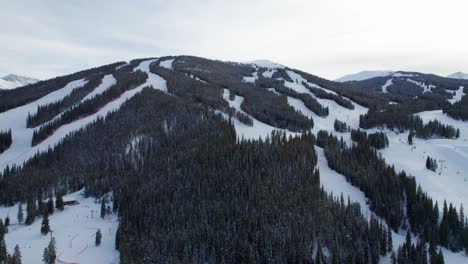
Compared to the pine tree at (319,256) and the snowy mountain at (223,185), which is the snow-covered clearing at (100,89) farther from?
the pine tree at (319,256)

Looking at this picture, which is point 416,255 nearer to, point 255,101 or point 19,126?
point 255,101

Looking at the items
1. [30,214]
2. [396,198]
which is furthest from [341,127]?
[30,214]

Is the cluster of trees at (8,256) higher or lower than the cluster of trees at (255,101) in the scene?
lower

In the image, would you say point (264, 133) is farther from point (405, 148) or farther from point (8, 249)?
point (8, 249)

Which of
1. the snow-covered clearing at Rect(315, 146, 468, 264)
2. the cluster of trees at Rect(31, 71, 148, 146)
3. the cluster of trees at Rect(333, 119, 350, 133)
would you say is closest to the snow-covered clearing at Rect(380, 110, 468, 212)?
the snow-covered clearing at Rect(315, 146, 468, 264)

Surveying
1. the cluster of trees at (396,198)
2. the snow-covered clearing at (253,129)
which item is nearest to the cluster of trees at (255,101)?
the snow-covered clearing at (253,129)

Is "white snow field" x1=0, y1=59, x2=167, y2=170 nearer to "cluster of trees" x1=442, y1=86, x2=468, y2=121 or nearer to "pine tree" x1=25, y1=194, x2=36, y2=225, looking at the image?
"pine tree" x1=25, y1=194, x2=36, y2=225

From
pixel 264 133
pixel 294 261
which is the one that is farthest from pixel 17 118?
pixel 294 261
